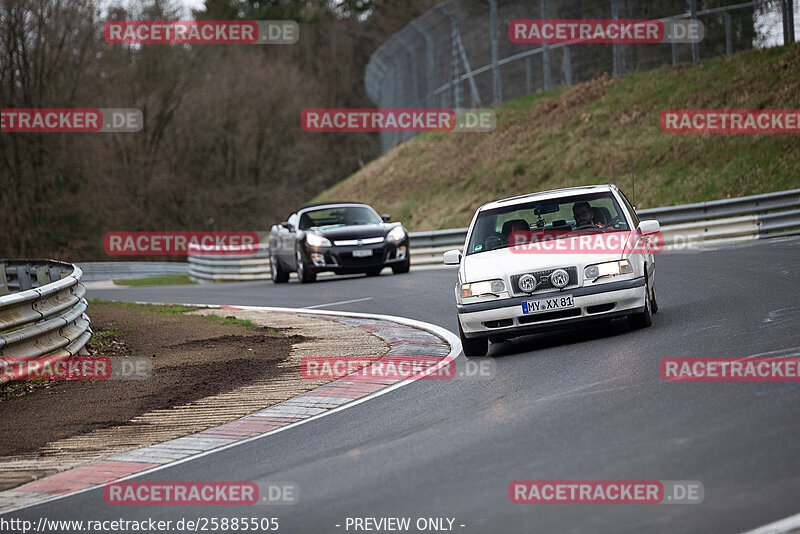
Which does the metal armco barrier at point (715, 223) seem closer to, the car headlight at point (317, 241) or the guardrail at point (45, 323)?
the car headlight at point (317, 241)

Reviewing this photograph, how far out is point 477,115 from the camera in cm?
3797

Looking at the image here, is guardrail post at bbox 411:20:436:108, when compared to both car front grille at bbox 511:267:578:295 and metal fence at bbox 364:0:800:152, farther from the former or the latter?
car front grille at bbox 511:267:578:295

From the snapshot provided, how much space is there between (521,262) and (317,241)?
38.6ft

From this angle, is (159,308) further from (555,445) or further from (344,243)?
(555,445)

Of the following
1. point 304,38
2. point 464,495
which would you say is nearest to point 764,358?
point 464,495

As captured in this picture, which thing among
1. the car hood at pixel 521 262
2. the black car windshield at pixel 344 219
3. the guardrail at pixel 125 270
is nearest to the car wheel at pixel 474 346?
the car hood at pixel 521 262

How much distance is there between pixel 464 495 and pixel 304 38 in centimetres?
7404

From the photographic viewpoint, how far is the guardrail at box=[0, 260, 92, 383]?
1012cm

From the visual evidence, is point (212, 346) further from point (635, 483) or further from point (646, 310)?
point (635, 483)

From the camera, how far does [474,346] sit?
401 inches

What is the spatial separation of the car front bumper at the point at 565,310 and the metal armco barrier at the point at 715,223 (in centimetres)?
1190

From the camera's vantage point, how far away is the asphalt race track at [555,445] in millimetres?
4941

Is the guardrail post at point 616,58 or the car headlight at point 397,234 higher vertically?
the guardrail post at point 616,58

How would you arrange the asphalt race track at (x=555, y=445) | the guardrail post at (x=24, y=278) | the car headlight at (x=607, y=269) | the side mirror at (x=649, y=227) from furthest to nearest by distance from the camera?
1. the guardrail post at (x=24, y=278)
2. the side mirror at (x=649, y=227)
3. the car headlight at (x=607, y=269)
4. the asphalt race track at (x=555, y=445)
